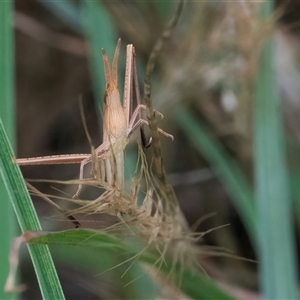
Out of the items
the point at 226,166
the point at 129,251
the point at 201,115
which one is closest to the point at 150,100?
the point at 129,251

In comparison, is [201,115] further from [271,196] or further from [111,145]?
[111,145]

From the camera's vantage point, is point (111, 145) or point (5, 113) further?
point (5, 113)

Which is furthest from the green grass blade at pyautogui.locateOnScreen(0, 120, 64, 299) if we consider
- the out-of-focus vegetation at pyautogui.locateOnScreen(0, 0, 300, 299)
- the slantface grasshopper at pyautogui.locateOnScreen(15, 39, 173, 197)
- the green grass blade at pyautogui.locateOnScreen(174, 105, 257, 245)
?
the green grass blade at pyautogui.locateOnScreen(174, 105, 257, 245)

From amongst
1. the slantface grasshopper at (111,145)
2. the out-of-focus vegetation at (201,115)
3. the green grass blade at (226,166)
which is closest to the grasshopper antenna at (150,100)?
the slantface grasshopper at (111,145)

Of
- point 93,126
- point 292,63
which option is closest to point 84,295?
point 93,126

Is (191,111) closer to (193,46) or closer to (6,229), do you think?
(193,46)

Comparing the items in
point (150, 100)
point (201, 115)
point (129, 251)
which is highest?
point (201, 115)
